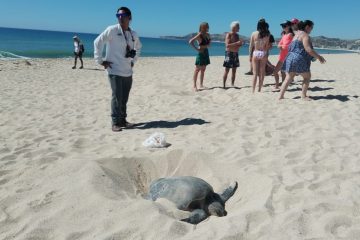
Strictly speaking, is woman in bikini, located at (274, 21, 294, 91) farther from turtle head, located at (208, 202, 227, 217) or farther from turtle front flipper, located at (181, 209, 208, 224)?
turtle front flipper, located at (181, 209, 208, 224)

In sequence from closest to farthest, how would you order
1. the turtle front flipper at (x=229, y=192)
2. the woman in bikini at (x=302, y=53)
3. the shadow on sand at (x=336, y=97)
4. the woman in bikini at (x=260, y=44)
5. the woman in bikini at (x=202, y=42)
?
the turtle front flipper at (x=229, y=192) → the woman in bikini at (x=302, y=53) → the shadow on sand at (x=336, y=97) → the woman in bikini at (x=260, y=44) → the woman in bikini at (x=202, y=42)

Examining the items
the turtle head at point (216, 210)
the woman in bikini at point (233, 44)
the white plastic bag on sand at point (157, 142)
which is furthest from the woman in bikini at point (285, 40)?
the turtle head at point (216, 210)

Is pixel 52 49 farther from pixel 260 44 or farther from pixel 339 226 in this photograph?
pixel 339 226

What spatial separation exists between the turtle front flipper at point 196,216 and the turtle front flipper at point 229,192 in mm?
389

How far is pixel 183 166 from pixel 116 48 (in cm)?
219

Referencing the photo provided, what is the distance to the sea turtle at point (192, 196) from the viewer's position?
10.4 feet

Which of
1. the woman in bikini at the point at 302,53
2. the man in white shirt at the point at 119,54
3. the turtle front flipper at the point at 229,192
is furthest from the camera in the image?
the woman in bikini at the point at 302,53

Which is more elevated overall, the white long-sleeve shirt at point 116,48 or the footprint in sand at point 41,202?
the white long-sleeve shirt at point 116,48

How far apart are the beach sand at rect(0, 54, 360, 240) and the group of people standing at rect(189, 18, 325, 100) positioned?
0.60m

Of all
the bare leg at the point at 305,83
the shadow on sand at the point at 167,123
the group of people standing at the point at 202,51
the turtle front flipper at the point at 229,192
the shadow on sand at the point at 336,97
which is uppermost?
the group of people standing at the point at 202,51

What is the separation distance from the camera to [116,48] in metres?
5.43

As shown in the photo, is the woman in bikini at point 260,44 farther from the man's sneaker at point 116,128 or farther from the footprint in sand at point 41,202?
the footprint in sand at point 41,202

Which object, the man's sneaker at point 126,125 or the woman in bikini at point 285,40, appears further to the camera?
the woman in bikini at point 285,40

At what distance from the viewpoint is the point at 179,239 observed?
2635mm
